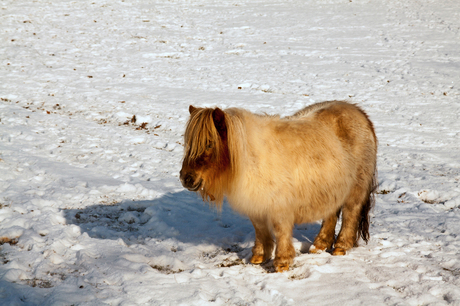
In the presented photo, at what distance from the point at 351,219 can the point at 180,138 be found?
4619mm

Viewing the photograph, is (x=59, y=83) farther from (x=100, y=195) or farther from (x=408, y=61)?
(x=408, y=61)

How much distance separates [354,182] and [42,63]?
1141cm

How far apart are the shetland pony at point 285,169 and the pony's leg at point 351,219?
0.04 feet

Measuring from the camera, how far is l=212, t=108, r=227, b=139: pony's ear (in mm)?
3209

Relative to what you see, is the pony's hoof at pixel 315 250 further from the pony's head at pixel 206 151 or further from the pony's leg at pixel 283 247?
the pony's head at pixel 206 151

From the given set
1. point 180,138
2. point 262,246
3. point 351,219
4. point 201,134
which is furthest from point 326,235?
point 180,138

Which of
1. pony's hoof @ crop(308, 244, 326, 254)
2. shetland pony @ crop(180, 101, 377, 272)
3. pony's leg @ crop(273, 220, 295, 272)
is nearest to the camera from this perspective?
shetland pony @ crop(180, 101, 377, 272)

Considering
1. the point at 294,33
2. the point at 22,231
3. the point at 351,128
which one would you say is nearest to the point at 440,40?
the point at 294,33

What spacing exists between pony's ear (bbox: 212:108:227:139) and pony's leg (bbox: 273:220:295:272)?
3.63ft

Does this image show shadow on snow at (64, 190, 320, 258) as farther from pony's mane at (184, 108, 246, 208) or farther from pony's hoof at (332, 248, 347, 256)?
pony's mane at (184, 108, 246, 208)

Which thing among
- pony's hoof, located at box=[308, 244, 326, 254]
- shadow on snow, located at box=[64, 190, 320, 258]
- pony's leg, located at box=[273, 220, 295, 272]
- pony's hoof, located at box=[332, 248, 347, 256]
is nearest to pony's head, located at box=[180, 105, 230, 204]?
pony's leg, located at box=[273, 220, 295, 272]

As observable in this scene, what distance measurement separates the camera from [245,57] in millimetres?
13336

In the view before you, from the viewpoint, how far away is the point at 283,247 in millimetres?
3719

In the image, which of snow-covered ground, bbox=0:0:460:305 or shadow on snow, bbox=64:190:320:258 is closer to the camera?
snow-covered ground, bbox=0:0:460:305
